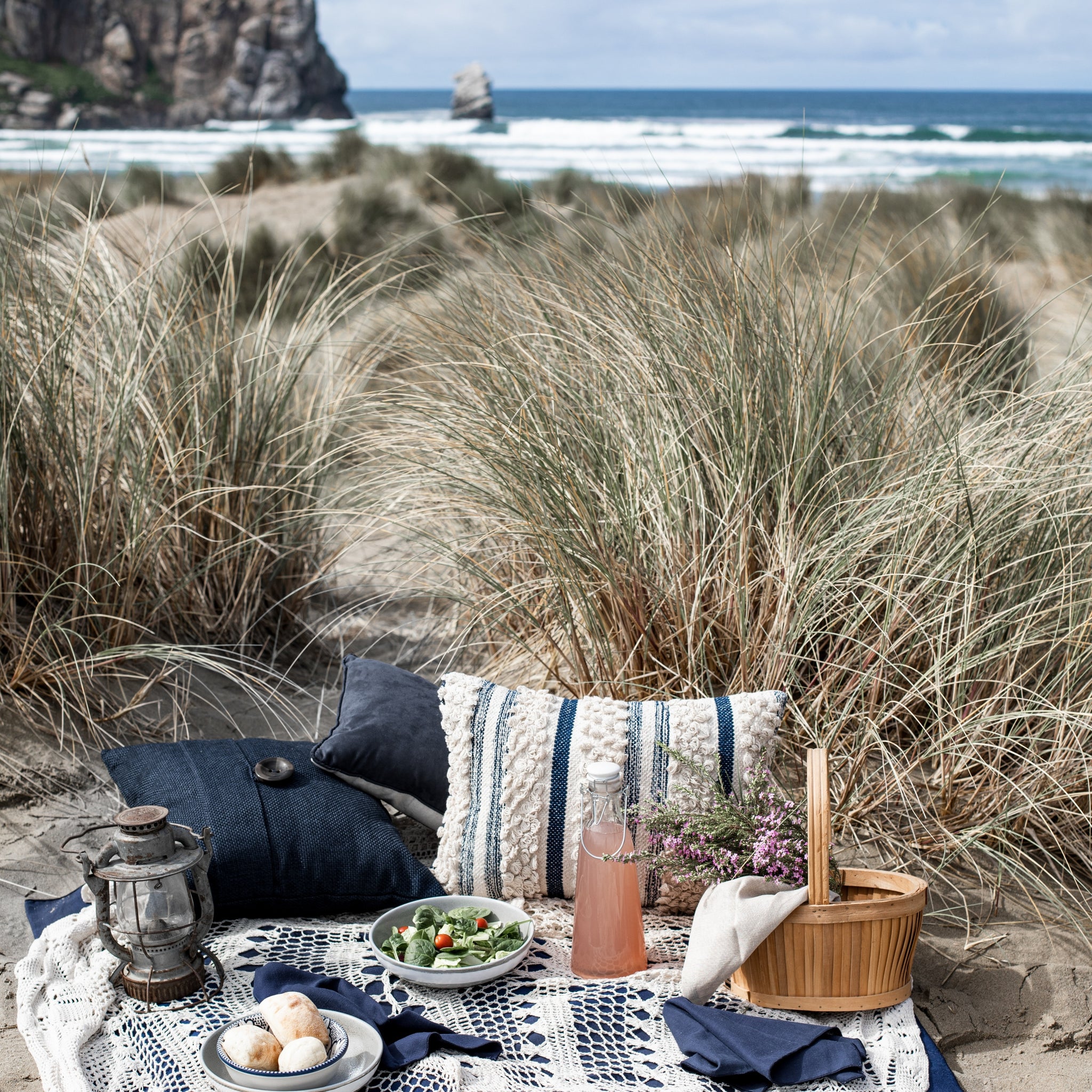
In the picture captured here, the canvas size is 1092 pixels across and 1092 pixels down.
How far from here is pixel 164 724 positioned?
2750 millimetres

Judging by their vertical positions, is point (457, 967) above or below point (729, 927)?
below

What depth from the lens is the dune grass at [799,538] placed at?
2377 mm

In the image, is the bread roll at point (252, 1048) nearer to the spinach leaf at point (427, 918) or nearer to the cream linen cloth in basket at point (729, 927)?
the spinach leaf at point (427, 918)

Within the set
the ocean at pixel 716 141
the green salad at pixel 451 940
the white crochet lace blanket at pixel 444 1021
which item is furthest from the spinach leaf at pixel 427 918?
the ocean at pixel 716 141

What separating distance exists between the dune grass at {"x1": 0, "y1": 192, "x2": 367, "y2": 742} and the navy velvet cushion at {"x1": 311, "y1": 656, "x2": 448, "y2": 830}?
47cm

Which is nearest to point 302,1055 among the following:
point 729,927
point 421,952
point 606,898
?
point 421,952

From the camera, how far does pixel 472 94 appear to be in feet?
154

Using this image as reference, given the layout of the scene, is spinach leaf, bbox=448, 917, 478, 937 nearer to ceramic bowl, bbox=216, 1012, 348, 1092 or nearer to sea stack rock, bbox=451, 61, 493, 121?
ceramic bowl, bbox=216, 1012, 348, 1092

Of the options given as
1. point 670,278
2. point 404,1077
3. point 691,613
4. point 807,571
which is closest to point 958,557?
point 807,571

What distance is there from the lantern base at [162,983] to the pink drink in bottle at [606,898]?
64 cm

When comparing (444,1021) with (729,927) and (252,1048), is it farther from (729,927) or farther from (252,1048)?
(729,927)

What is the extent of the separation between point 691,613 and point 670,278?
96cm

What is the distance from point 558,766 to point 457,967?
0.43 metres

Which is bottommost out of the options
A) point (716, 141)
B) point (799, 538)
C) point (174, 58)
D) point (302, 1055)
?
point (302, 1055)
